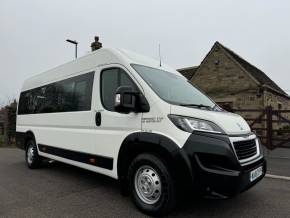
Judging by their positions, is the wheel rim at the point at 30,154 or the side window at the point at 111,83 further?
the wheel rim at the point at 30,154

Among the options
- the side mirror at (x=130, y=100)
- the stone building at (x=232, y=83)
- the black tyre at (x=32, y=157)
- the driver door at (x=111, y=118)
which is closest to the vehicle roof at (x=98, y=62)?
the driver door at (x=111, y=118)

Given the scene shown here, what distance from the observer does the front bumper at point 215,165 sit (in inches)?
127

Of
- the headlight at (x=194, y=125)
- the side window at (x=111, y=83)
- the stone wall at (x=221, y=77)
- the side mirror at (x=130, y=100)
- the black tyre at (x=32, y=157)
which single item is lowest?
the black tyre at (x=32, y=157)

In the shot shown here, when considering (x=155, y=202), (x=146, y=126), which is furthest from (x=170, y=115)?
(x=155, y=202)

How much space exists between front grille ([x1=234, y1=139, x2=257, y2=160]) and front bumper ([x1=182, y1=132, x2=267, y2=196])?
16cm

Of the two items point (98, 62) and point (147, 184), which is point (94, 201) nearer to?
point (147, 184)

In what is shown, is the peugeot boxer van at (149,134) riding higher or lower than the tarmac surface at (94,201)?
higher

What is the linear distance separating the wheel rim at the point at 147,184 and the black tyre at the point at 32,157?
4050 mm

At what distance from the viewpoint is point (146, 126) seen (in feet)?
12.5

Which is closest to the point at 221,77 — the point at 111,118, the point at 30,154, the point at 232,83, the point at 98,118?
the point at 232,83

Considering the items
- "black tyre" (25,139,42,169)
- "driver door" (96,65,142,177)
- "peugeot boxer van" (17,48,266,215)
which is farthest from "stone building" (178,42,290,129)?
"driver door" (96,65,142,177)

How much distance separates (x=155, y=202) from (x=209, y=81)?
14.4 m

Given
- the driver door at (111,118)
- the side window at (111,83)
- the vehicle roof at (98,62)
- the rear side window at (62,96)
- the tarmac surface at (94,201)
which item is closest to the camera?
the tarmac surface at (94,201)

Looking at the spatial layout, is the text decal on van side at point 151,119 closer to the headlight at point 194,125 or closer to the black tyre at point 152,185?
the headlight at point 194,125
